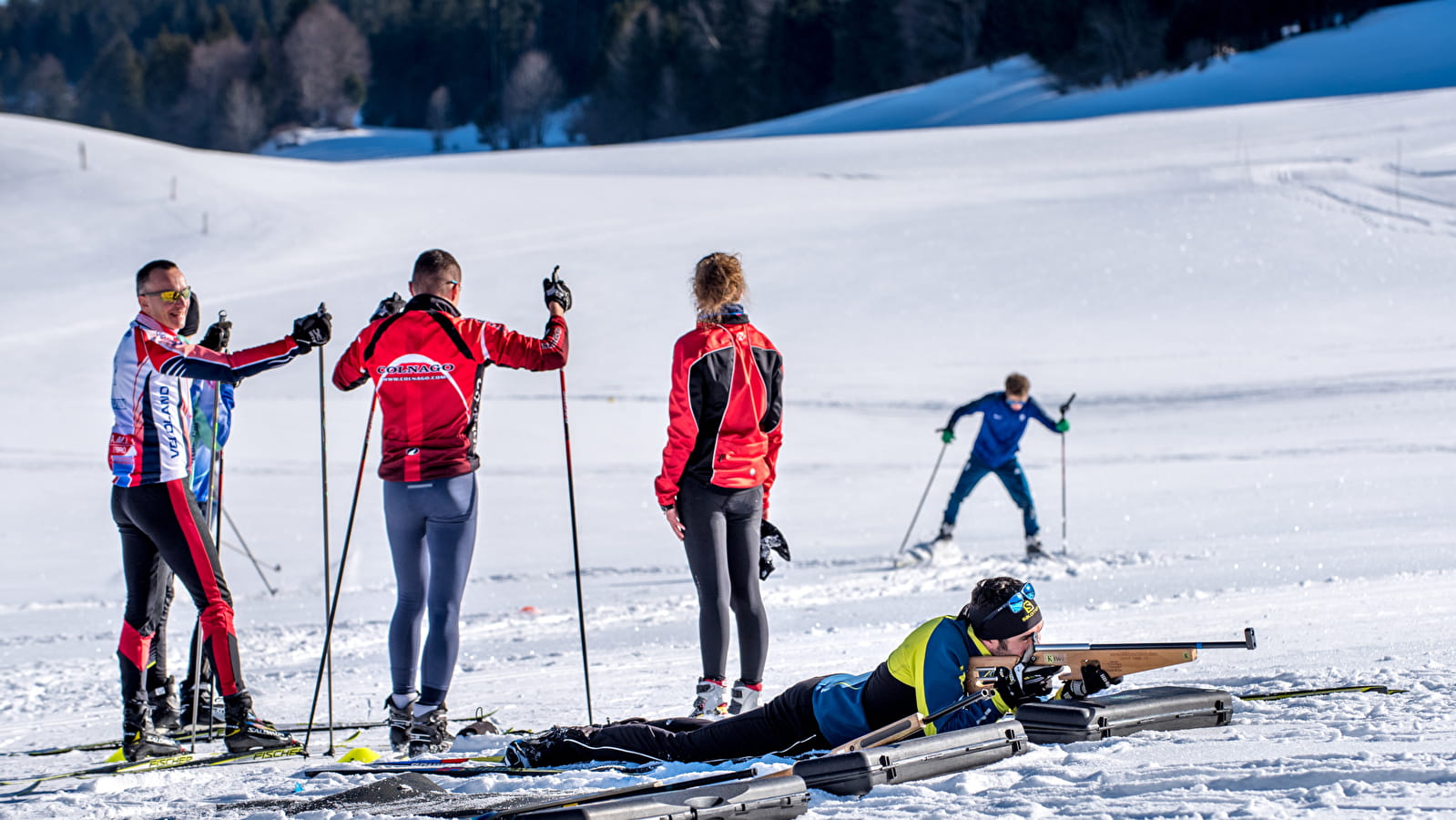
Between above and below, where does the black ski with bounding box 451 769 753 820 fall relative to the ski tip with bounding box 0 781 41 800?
above

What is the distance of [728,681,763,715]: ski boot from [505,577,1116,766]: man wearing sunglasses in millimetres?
518

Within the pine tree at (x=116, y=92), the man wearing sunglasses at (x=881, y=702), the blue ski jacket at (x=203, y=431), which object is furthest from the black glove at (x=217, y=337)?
the pine tree at (x=116, y=92)

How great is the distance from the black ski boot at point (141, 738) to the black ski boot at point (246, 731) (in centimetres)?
19

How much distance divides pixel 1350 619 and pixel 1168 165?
78.2ft

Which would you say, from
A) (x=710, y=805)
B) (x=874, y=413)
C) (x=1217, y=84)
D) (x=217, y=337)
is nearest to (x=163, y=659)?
(x=217, y=337)

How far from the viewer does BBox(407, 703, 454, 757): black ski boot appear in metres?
4.82

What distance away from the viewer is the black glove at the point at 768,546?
5320 millimetres

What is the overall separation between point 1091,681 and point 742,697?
1347 mm

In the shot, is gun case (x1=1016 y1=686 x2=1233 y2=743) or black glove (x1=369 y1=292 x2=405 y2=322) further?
black glove (x1=369 y1=292 x2=405 y2=322)

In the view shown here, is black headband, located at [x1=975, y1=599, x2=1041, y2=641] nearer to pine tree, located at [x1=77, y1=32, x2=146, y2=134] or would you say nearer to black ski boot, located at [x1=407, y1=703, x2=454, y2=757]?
black ski boot, located at [x1=407, y1=703, x2=454, y2=757]

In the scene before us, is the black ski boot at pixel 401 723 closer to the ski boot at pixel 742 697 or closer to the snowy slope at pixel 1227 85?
the ski boot at pixel 742 697

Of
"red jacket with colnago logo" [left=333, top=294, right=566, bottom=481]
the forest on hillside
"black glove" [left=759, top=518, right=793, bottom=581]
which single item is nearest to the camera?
"red jacket with colnago logo" [left=333, top=294, right=566, bottom=481]

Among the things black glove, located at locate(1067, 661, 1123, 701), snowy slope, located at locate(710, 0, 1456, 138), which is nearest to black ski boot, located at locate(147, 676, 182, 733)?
black glove, located at locate(1067, 661, 1123, 701)

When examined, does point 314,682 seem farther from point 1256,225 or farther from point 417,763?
point 1256,225
